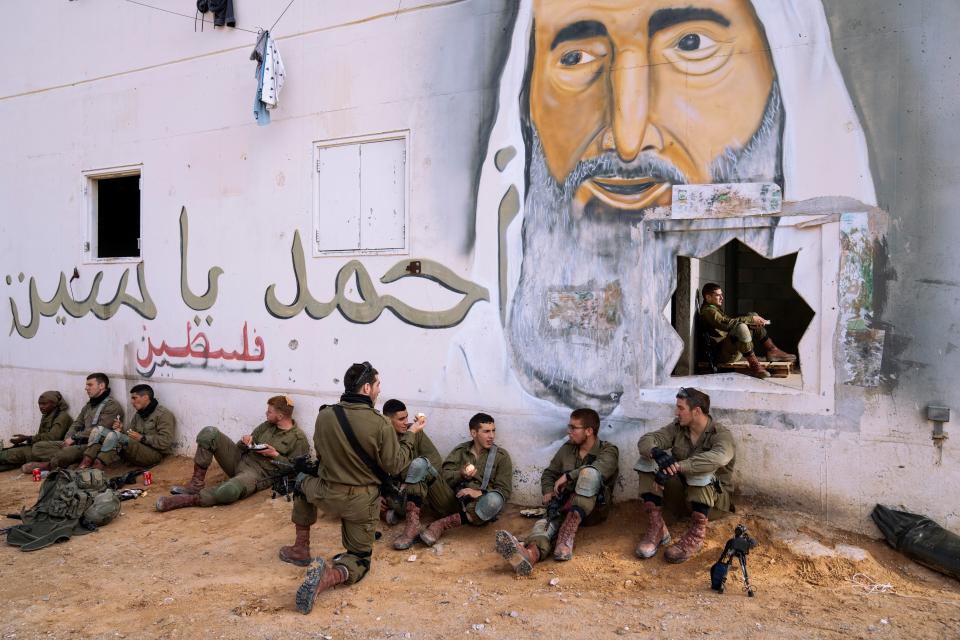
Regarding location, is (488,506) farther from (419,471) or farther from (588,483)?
(588,483)

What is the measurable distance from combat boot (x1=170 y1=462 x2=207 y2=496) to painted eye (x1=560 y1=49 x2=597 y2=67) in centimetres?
461

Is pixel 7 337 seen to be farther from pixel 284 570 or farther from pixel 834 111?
pixel 834 111

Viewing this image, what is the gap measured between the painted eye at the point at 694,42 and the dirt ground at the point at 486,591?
3151 mm

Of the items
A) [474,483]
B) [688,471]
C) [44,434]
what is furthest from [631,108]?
[44,434]

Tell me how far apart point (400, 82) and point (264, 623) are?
4424 millimetres

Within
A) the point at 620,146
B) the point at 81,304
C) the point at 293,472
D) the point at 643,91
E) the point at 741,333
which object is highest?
the point at 643,91

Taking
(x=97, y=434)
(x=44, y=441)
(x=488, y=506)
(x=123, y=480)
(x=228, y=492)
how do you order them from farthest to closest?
(x=44, y=441), (x=97, y=434), (x=123, y=480), (x=228, y=492), (x=488, y=506)

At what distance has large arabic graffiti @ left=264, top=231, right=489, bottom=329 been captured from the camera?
6254mm

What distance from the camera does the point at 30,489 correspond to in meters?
7.44

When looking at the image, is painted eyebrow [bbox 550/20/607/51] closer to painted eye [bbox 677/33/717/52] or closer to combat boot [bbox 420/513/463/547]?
painted eye [bbox 677/33/717/52]

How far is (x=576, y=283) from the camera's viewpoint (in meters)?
5.77

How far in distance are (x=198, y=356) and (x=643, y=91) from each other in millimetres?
5056

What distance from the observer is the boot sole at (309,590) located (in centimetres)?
420

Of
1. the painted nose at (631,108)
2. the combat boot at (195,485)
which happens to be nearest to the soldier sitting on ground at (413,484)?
the combat boot at (195,485)
